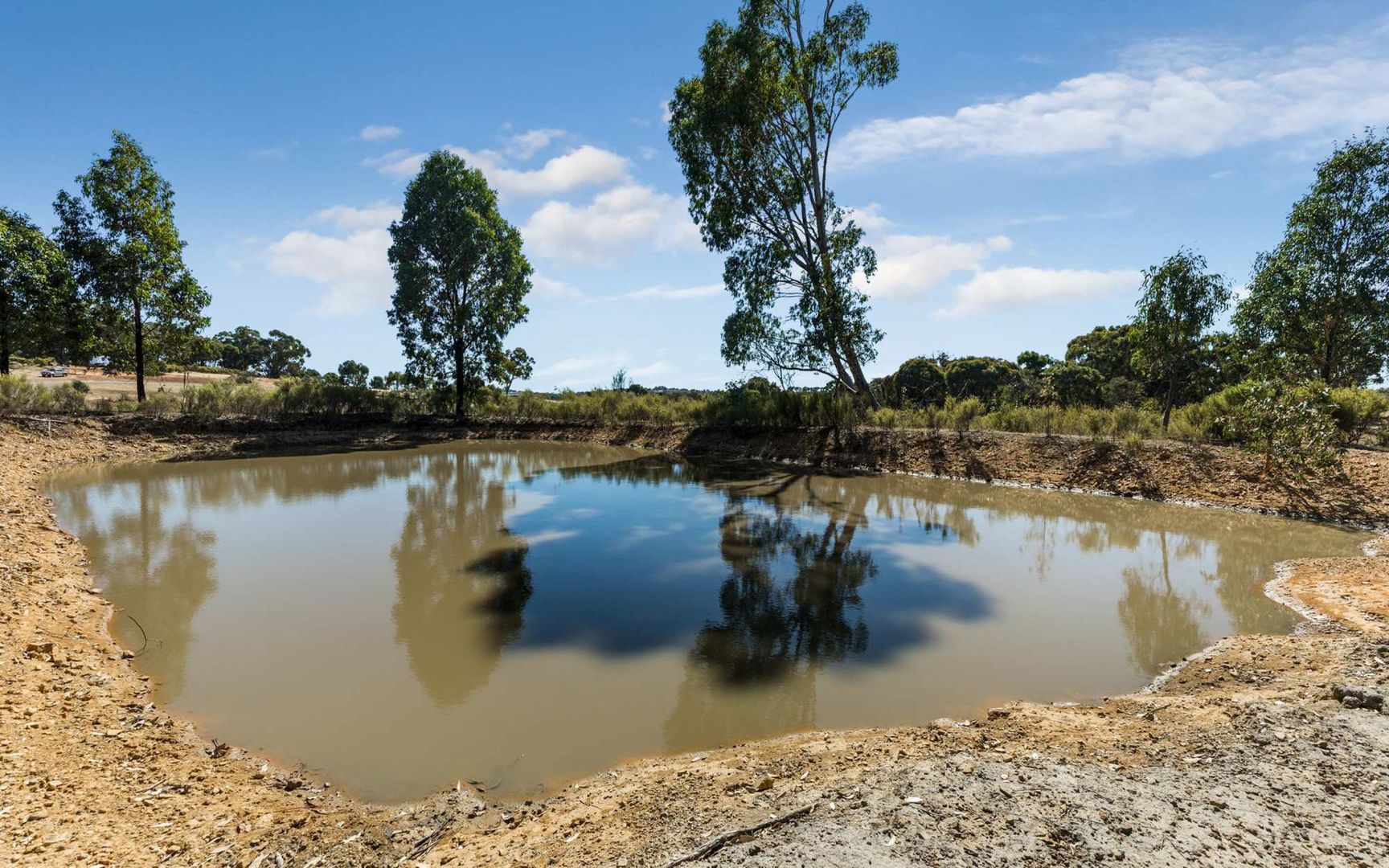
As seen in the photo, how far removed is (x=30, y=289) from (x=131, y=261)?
3267 millimetres

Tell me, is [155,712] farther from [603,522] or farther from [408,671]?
[603,522]

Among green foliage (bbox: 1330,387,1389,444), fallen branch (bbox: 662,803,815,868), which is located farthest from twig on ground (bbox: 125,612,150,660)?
green foliage (bbox: 1330,387,1389,444)

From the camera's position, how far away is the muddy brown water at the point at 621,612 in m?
4.21

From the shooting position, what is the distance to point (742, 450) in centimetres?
2170

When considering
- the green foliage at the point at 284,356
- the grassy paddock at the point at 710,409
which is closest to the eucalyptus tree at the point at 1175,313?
the grassy paddock at the point at 710,409

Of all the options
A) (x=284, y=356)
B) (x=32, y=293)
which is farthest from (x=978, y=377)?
(x=284, y=356)

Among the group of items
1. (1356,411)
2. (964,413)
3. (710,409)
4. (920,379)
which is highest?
(920,379)

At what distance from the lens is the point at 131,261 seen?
68.7 ft

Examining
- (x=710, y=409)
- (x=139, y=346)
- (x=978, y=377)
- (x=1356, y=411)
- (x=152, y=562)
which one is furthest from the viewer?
(x=978, y=377)

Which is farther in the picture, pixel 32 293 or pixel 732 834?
pixel 32 293

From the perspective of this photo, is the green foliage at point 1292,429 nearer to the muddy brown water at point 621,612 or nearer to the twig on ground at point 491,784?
the muddy brown water at point 621,612

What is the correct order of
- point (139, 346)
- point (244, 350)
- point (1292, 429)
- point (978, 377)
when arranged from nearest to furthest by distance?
point (1292, 429) < point (139, 346) < point (978, 377) < point (244, 350)

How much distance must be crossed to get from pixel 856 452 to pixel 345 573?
1487 centimetres

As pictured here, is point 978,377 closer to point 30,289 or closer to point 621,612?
point 621,612
